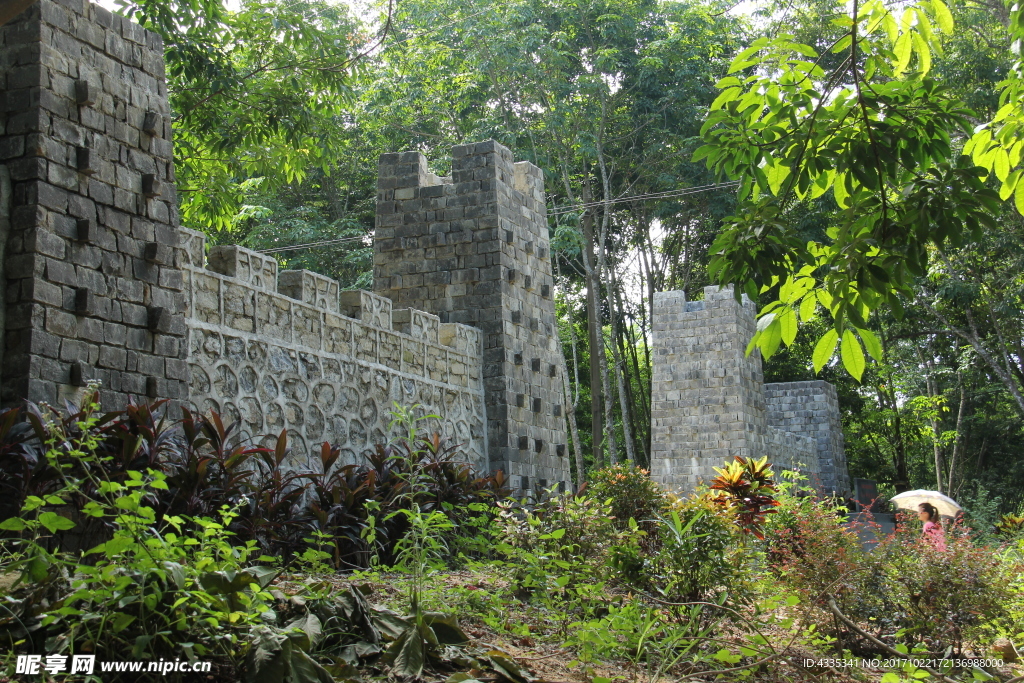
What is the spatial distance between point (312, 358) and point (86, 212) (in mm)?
2751

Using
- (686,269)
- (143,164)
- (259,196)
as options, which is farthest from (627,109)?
(143,164)

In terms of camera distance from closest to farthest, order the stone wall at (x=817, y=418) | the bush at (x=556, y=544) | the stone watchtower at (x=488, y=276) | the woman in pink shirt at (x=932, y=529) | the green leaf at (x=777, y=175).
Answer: the green leaf at (x=777, y=175)
the bush at (x=556, y=544)
the woman in pink shirt at (x=932, y=529)
the stone watchtower at (x=488, y=276)
the stone wall at (x=817, y=418)

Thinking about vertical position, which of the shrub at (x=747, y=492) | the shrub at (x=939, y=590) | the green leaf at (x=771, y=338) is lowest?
the shrub at (x=939, y=590)

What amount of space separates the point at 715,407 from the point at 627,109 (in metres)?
9.73

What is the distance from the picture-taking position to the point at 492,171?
11820mm

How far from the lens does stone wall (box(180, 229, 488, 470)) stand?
298 inches

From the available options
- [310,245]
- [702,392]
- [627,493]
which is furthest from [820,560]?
[310,245]

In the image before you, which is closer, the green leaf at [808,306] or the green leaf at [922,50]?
the green leaf at [808,306]

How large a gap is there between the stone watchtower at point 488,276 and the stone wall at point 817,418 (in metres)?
11.8

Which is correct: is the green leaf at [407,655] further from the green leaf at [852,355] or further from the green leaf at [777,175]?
the green leaf at [777,175]

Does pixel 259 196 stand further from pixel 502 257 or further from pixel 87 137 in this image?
pixel 87 137

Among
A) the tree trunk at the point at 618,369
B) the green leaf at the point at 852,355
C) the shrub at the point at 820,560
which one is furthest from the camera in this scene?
the tree trunk at the point at 618,369

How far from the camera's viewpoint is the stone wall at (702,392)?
17781 mm

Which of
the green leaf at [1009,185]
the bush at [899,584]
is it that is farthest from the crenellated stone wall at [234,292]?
the green leaf at [1009,185]
